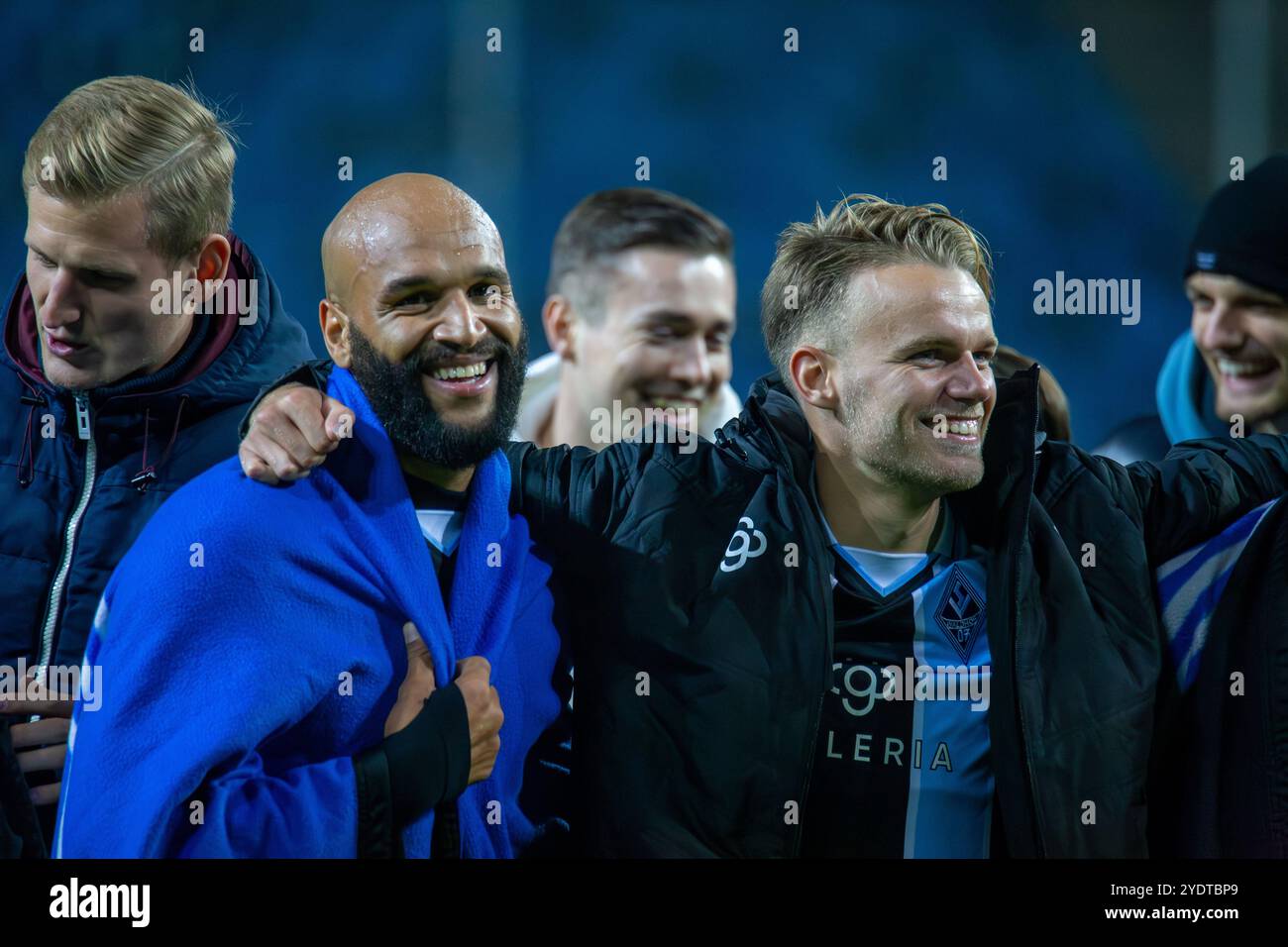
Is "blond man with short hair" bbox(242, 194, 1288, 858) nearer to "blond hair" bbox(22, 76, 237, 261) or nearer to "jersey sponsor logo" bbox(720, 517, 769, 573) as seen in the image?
"jersey sponsor logo" bbox(720, 517, 769, 573)

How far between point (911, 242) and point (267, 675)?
101 cm

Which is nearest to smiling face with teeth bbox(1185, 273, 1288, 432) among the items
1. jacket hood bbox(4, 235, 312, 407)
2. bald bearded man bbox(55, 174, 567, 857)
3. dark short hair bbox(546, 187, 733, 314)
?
dark short hair bbox(546, 187, 733, 314)

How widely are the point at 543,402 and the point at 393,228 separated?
4.06ft

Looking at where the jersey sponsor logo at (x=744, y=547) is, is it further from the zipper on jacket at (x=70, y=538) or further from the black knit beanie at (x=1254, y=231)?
the black knit beanie at (x=1254, y=231)

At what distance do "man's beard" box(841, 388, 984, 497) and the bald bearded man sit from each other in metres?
0.46

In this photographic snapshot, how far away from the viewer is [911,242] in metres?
1.88

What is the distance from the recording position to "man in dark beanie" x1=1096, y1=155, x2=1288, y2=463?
2.28m

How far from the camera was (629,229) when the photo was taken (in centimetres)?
270

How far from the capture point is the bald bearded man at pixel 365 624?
1.65 meters

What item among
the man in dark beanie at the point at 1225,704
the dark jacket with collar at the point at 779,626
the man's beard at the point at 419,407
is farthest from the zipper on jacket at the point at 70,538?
the man in dark beanie at the point at 1225,704

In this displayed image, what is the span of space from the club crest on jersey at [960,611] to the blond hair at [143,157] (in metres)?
1.12
